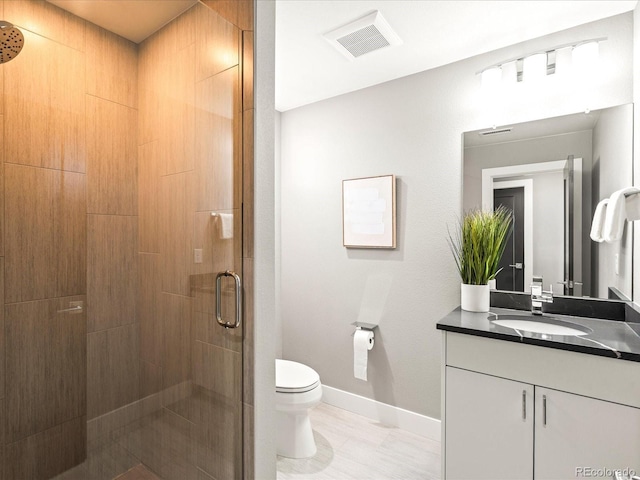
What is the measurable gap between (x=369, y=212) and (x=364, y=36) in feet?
3.80

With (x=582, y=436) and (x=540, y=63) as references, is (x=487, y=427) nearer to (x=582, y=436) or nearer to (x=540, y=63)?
(x=582, y=436)

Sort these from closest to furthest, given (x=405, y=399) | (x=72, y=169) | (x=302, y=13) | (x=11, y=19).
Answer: (x=11, y=19) < (x=72, y=169) < (x=302, y=13) < (x=405, y=399)

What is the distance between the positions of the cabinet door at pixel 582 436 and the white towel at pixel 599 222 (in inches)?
32.3

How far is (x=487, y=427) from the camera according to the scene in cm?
168

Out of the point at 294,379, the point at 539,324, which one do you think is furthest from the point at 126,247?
the point at 539,324

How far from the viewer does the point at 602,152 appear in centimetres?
193

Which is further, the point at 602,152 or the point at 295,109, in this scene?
the point at 295,109

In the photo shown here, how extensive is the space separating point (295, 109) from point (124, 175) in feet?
7.36

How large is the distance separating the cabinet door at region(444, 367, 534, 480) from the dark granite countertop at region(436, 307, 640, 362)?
210 mm

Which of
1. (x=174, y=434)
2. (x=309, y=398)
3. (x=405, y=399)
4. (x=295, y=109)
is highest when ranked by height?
(x=295, y=109)

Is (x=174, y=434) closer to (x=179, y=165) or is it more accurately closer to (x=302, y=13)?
(x=179, y=165)

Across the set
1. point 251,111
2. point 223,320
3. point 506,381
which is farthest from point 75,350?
point 506,381

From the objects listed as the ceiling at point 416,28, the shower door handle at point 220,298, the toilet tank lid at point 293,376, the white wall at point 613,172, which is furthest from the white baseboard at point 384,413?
the ceiling at point 416,28

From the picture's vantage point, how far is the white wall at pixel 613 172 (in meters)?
1.82
